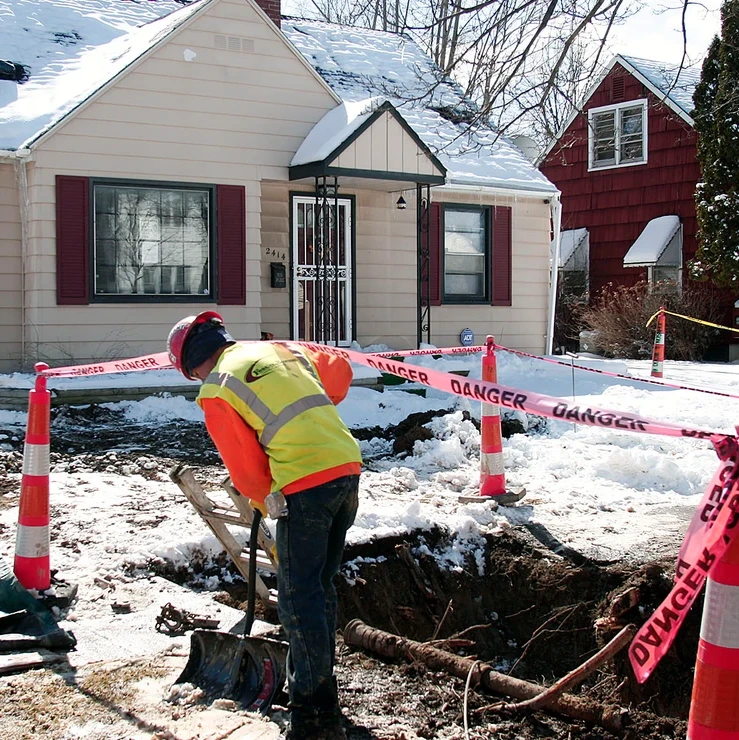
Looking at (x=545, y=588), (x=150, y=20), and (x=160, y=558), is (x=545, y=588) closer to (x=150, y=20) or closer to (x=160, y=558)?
(x=160, y=558)

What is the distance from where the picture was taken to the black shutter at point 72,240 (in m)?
12.9

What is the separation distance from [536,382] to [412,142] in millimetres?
4118

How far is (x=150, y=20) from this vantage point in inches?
658

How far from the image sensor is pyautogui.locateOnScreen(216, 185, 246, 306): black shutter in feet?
46.0

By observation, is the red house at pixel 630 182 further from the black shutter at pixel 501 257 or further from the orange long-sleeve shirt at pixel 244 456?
the orange long-sleeve shirt at pixel 244 456

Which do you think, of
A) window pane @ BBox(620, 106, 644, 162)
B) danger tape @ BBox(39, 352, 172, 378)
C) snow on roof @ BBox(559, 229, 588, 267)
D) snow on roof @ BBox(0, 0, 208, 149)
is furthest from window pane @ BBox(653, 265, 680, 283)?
danger tape @ BBox(39, 352, 172, 378)

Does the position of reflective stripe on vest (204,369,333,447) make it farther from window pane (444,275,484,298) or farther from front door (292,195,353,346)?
window pane (444,275,484,298)

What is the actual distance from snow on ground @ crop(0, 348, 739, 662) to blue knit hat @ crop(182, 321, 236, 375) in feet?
4.94

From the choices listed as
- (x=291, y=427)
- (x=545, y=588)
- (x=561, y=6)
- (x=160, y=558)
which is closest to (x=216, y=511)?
(x=160, y=558)

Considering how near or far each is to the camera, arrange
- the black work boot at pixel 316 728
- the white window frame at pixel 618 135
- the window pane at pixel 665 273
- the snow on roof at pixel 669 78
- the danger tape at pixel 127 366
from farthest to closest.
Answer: the white window frame at pixel 618 135 → the window pane at pixel 665 273 → the snow on roof at pixel 669 78 → the danger tape at pixel 127 366 → the black work boot at pixel 316 728

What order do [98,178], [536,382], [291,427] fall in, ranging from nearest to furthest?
1. [291,427]
2. [98,178]
3. [536,382]

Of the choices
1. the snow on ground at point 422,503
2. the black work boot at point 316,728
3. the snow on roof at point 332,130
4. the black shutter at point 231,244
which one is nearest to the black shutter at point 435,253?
the snow on roof at point 332,130

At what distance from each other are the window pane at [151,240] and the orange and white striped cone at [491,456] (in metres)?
7.51

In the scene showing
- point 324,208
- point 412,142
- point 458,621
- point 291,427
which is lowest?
point 458,621
